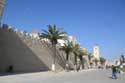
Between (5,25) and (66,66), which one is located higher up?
(5,25)

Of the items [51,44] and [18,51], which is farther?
[51,44]

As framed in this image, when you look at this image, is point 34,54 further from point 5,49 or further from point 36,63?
point 5,49

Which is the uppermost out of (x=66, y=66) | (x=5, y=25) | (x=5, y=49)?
(x=5, y=25)

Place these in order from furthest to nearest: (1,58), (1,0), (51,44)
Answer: (51,44) → (1,58) → (1,0)

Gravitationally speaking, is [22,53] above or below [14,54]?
above

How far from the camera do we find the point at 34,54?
47531mm

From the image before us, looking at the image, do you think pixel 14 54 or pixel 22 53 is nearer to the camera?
pixel 14 54

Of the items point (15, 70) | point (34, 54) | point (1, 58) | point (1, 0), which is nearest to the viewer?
point (1, 0)

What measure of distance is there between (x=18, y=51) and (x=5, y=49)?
320 centimetres

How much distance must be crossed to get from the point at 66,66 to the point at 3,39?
28.3 metres

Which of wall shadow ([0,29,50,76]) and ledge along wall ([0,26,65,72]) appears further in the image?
ledge along wall ([0,26,65,72])

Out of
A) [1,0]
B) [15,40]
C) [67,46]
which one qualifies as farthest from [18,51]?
[67,46]

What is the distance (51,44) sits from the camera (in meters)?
55.8

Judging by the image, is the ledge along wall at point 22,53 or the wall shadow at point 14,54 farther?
the ledge along wall at point 22,53
